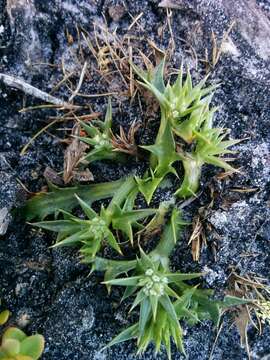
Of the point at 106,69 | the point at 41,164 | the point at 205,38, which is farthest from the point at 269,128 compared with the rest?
the point at 41,164

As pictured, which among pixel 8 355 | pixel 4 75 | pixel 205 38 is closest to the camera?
pixel 8 355

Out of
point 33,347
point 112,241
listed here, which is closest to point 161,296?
point 112,241

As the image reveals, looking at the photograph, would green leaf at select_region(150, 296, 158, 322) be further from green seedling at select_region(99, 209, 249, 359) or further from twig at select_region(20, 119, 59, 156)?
twig at select_region(20, 119, 59, 156)

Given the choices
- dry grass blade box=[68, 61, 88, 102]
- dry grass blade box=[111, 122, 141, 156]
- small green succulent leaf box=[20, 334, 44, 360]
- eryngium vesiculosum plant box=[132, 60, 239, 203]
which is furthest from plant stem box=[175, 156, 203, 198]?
small green succulent leaf box=[20, 334, 44, 360]

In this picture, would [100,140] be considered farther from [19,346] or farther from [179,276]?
[19,346]

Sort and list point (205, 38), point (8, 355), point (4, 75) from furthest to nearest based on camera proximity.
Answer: point (205, 38)
point (4, 75)
point (8, 355)

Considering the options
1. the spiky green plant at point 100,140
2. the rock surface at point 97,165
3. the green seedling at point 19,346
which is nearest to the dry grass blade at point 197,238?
the rock surface at point 97,165

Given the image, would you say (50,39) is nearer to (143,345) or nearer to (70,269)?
(70,269)
